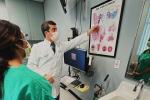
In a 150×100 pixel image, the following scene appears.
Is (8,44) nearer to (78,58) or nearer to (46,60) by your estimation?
(46,60)

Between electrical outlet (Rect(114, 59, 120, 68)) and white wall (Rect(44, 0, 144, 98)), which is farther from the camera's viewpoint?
electrical outlet (Rect(114, 59, 120, 68))

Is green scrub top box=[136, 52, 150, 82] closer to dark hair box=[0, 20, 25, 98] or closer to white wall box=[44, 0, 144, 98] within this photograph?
white wall box=[44, 0, 144, 98]

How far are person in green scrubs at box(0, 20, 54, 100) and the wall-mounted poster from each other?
→ 113 cm

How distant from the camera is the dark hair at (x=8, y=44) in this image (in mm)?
616

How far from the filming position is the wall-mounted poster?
147 cm

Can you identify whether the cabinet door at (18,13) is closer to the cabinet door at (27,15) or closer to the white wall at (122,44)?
the cabinet door at (27,15)

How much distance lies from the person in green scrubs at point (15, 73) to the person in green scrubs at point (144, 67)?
1074 millimetres

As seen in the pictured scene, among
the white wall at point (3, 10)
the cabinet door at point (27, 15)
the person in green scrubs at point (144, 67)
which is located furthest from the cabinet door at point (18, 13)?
the person in green scrubs at point (144, 67)

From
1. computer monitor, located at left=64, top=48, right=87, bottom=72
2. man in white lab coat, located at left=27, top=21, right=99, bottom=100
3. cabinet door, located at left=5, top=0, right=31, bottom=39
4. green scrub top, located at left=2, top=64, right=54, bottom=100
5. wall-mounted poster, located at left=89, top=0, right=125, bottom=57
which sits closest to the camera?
green scrub top, located at left=2, top=64, right=54, bottom=100

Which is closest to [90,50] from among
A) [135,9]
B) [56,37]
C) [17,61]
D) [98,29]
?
[98,29]

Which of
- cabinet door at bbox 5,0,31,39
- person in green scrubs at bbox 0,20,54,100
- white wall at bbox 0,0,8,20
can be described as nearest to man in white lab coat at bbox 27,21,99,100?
person in green scrubs at bbox 0,20,54,100

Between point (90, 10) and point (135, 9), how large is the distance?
2.37ft

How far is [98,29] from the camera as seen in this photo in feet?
5.75

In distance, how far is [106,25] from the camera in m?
1.61
